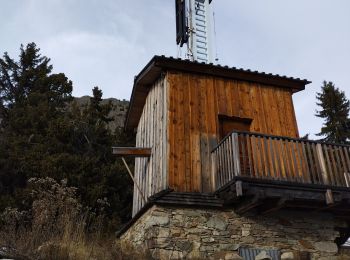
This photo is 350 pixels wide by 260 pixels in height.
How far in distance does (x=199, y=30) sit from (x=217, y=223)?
318 inches

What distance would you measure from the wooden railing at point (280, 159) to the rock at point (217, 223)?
78 cm

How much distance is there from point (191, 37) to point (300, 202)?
742 cm

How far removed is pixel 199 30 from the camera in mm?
14812

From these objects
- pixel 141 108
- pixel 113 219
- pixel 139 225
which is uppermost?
pixel 141 108

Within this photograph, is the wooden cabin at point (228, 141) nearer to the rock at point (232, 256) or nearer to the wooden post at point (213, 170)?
the wooden post at point (213, 170)

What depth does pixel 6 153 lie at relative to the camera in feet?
60.8

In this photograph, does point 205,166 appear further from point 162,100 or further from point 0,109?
point 0,109

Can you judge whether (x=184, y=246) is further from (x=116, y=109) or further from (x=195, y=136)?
(x=116, y=109)

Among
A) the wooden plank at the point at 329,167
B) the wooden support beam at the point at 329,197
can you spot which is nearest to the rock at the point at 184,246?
the wooden support beam at the point at 329,197

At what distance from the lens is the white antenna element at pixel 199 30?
14.2 meters

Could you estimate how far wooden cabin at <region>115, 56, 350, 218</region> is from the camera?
8930mm

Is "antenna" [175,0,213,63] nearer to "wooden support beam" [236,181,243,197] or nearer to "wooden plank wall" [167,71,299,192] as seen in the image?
"wooden plank wall" [167,71,299,192]

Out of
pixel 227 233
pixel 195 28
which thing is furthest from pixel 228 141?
pixel 195 28

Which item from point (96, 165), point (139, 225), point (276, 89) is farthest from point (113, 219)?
point (276, 89)
